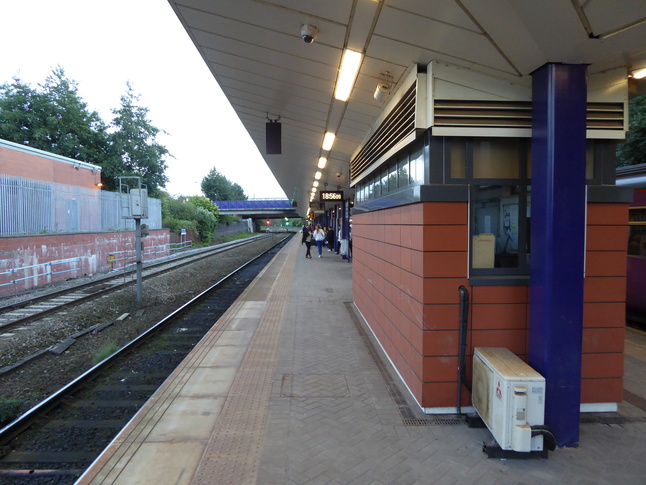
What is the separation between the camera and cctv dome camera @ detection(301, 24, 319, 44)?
4.34m

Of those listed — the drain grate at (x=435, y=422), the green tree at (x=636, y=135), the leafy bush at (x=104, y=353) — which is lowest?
the leafy bush at (x=104, y=353)

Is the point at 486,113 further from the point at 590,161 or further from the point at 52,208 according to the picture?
the point at 52,208

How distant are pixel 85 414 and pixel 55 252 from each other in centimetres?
1292

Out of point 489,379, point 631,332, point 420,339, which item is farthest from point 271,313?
point 631,332

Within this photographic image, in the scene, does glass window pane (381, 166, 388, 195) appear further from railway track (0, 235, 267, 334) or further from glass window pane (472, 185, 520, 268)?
railway track (0, 235, 267, 334)

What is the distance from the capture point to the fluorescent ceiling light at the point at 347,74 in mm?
4840

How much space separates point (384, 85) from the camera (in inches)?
205

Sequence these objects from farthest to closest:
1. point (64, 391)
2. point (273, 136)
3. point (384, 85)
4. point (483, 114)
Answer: point (273, 136) → point (384, 85) → point (64, 391) → point (483, 114)

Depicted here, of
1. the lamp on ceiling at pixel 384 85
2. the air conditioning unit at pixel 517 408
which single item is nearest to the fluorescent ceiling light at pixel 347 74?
the lamp on ceiling at pixel 384 85

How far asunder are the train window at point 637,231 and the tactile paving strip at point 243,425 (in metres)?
6.87

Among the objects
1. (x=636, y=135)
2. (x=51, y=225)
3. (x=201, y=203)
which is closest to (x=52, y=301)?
(x=51, y=225)

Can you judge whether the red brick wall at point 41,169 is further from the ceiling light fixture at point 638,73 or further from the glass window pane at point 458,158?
the ceiling light fixture at point 638,73

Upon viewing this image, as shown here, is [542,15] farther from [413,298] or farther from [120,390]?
[120,390]

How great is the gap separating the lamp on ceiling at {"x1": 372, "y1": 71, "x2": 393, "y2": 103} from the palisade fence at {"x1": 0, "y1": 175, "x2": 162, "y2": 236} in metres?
13.6
